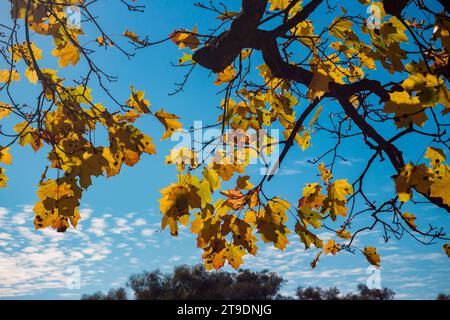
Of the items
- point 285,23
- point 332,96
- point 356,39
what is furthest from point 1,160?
point 356,39

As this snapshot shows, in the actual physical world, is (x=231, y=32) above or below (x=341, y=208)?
above

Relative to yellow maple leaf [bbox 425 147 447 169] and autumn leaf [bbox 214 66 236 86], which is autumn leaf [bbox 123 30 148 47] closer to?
autumn leaf [bbox 214 66 236 86]

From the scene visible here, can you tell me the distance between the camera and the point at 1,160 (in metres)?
2.96

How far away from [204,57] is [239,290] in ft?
83.9

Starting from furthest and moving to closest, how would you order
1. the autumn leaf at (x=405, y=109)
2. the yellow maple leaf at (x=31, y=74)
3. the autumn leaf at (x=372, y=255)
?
the autumn leaf at (x=372, y=255)
the yellow maple leaf at (x=31, y=74)
the autumn leaf at (x=405, y=109)

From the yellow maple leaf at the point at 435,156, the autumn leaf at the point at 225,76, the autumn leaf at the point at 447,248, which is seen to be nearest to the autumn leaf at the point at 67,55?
the autumn leaf at the point at 225,76

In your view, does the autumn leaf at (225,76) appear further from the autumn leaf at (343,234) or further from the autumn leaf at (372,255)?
the autumn leaf at (372,255)

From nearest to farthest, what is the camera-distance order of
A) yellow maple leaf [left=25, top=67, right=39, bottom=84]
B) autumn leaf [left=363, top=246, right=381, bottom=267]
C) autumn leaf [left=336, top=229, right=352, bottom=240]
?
yellow maple leaf [left=25, top=67, right=39, bottom=84], autumn leaf [left=363, top=246, right=381, bottom=267], autumn leaf [left=336, top=229, right=352, bottom=240]

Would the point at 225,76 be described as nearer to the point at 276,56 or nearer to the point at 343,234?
the point at 276,56

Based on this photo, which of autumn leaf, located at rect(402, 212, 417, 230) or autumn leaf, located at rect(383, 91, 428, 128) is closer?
autumn leaf, located at rect(383, 91, 428, 128)

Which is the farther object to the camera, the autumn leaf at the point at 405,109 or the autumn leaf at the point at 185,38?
the autumn leaf at the point at 185,38

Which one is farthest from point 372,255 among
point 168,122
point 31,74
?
point 31,74

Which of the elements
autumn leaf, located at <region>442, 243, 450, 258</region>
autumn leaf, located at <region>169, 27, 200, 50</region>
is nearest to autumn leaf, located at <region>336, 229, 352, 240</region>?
autumn leaf, located at <region>442, 243, 450, 258</region>
